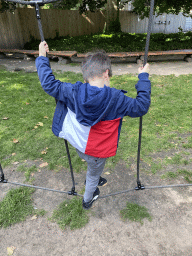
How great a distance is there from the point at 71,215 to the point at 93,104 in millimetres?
1328

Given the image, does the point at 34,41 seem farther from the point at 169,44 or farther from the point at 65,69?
the point at 169,44

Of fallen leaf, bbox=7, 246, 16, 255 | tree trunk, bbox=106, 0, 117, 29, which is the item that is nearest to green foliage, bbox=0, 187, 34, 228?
fallen leaf, bbox=7, 246, 16, 255

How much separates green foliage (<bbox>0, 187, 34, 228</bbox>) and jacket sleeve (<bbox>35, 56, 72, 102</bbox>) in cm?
137

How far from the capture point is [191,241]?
1.82m

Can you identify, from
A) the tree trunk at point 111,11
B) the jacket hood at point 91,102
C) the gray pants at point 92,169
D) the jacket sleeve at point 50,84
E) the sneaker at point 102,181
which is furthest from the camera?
the tree trunk at point 111,11

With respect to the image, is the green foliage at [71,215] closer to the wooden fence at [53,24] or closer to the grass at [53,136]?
the grass at [53,136]

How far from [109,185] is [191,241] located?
3.34 feet

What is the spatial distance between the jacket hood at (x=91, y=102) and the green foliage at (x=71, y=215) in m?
1.13

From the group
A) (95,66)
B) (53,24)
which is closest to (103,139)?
(95,66)

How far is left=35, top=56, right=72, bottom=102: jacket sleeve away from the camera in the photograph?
143 centimetres

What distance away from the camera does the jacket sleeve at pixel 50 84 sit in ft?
4.69

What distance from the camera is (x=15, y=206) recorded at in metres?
2.17

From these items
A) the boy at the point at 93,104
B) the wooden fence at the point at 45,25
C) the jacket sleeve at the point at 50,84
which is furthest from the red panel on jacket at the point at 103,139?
the wooden fence at the point at 45,25

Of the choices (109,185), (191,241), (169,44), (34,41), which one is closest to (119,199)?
(109,185)
